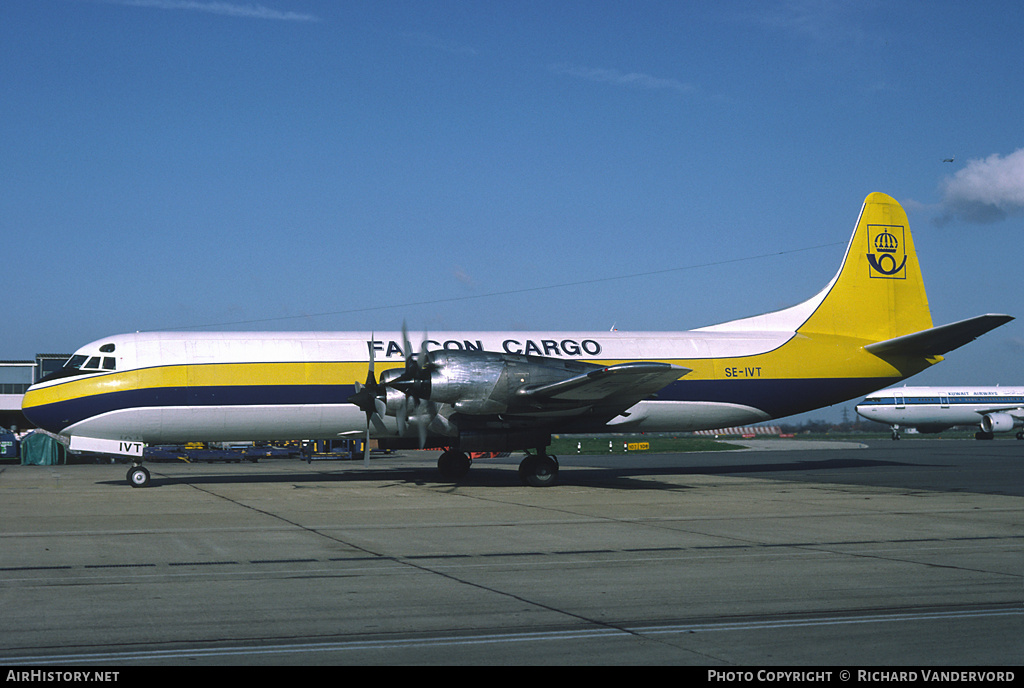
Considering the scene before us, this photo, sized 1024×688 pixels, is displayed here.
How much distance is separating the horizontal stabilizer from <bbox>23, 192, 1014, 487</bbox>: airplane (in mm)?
61

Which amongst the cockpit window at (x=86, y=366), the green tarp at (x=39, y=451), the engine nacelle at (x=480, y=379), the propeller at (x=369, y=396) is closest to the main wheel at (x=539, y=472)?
the engine nacelle at (x=480, y=379)

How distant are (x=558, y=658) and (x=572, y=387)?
600 inches

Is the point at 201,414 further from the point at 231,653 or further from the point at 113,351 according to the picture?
the point at 231,653

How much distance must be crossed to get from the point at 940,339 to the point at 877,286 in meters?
3.39

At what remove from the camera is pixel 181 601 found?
360 inches

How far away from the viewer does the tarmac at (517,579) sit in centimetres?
716

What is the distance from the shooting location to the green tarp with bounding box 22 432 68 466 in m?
46.7

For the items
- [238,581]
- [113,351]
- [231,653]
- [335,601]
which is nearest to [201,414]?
[113,351]

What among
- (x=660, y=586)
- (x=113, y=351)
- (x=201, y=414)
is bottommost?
(x=660, y=586)

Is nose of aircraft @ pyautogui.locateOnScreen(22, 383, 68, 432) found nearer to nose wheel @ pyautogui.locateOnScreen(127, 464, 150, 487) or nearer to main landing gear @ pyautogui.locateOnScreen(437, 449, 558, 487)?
nose wheel @ pyautogui.locateOnScreen(127, 464, 150, 487)

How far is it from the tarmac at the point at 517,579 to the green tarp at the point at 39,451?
28.5 metres

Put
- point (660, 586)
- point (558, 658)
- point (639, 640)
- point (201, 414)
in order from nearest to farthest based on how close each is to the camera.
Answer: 1. point (558, 658)
2. point (639, 640)
3. point (660, 586)
4. point (201, 414)

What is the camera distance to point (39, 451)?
46.8 m

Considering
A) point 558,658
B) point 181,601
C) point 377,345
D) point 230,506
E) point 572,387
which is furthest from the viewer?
point 377,345
